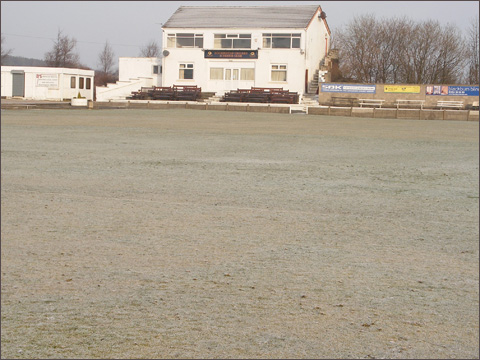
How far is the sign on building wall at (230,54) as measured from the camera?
166ft

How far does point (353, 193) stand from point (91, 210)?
143 inches

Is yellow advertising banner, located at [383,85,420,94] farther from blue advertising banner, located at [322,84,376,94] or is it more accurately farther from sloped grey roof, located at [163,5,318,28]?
sloped grey roof, located at [163,5,318,28]

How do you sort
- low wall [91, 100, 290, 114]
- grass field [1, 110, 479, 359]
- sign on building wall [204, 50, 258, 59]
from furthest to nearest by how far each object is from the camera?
sign on building wall [204, 50, 258, 59], low wall [91, 100, 290, 114], grass field [1, 110, 479, 359]

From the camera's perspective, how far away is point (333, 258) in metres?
5.48

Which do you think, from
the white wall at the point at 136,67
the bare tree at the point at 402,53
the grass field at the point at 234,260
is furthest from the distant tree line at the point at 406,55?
the grass field at the point at 234,260

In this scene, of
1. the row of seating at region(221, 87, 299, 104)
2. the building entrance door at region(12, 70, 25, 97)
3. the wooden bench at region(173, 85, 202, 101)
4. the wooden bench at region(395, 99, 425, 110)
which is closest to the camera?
the wooden bench at region(395, 99, 425, 110)

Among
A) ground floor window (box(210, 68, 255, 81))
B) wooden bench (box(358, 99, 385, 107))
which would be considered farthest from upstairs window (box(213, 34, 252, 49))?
wooden bench (box(358, 99, 385, 107))

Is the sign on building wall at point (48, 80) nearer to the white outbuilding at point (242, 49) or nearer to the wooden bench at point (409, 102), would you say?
the white outbuilding at point (242, 49)

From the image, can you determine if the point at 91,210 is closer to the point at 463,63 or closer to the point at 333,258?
the point at 333,258

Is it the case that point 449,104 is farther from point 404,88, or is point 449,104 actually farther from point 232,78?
point 232,78

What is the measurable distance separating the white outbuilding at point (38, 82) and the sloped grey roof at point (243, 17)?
8.84 meters

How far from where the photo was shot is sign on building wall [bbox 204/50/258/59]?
5072cm

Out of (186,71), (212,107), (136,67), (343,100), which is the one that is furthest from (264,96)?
(136,67)

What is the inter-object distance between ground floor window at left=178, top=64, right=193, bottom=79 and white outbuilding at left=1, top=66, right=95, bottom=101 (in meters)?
8.00
